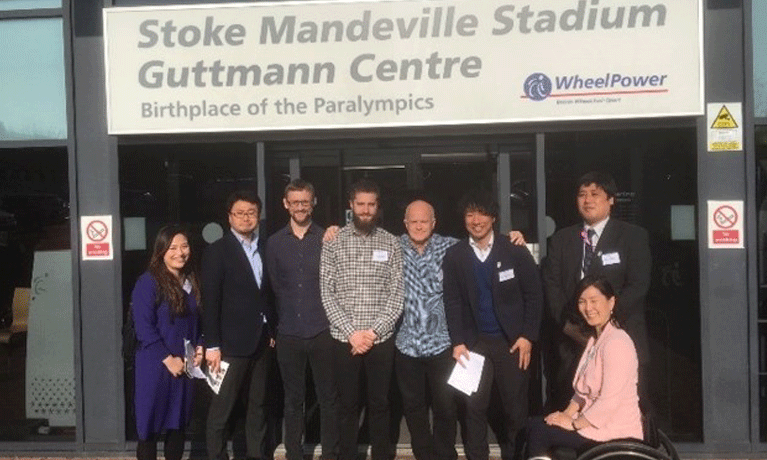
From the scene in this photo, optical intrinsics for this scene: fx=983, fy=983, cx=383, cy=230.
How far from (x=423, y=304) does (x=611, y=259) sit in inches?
45.3

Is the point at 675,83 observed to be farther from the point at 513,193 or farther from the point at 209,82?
the point at 209,82

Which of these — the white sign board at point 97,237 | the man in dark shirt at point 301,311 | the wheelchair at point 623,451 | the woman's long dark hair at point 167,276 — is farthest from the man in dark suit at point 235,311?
the wheelchair at point 623,451

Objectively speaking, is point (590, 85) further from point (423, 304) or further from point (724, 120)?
point (423, 304)

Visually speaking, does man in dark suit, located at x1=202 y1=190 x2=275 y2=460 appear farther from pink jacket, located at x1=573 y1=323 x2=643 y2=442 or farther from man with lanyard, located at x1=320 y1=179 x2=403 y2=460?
pink jacket, located at x1=573 y1=323 x2=643 y2=442

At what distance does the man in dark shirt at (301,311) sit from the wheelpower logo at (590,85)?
161 cm

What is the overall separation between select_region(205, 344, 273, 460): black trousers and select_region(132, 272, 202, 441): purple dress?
0.33 meters

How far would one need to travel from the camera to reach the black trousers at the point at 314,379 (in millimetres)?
5926

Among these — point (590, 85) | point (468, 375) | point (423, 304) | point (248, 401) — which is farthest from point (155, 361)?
point (590, 85)

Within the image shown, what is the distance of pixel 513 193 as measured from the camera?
673cm

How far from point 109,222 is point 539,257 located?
2.91 m

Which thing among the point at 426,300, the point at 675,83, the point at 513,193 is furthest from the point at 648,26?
the point at 426,300

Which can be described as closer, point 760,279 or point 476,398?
point 476,398

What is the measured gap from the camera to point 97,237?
666 cm

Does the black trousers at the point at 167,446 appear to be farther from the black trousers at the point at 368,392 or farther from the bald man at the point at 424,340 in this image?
the bald man at the point at 424,340
